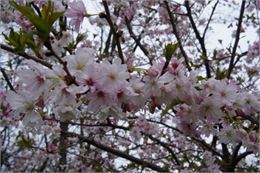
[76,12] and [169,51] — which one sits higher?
[76,12]

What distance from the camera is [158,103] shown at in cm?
128

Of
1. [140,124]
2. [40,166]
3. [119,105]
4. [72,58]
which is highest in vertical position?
[40,166]

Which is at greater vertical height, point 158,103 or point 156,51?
point 156,51

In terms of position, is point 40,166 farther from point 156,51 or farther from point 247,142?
point 247,142

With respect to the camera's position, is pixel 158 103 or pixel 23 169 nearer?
pixel 158 103

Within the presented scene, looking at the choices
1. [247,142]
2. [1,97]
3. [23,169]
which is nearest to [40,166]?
[23,169]

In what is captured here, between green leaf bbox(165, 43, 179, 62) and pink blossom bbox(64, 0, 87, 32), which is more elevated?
pink blossom bbox(64, 0, 87, 32)

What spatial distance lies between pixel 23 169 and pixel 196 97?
8019 millimetres

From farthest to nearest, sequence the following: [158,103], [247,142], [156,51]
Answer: [156,51] → [247,142] → [158,103]

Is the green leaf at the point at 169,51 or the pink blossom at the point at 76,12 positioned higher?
the pink blossom at the point at 76,12

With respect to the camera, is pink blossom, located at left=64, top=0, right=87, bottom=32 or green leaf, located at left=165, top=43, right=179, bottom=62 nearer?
green leaf, located at left=165, top=43, right=179, bottom=62

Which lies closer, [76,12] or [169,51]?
[169,51]

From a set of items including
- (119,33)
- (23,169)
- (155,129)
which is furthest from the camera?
(23,169)

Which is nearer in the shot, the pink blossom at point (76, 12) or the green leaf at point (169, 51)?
the green leaf at point (169, 51)
